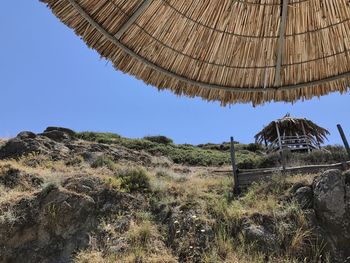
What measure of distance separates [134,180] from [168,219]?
252 centimetres

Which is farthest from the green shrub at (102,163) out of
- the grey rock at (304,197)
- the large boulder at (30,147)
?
the grey rock at (304,197)

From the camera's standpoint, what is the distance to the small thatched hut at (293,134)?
19.7 m

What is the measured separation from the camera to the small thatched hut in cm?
1966

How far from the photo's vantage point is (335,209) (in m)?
9.27

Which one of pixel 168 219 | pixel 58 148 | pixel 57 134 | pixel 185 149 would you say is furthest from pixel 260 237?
pixel 185 149

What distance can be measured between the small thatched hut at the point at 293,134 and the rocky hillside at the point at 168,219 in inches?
318

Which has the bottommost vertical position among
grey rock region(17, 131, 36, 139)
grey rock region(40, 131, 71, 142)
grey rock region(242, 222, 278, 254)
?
grey rock region(242, 222, 278, 254)

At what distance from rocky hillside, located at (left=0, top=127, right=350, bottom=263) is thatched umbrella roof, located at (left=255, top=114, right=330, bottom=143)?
8724 millimetres

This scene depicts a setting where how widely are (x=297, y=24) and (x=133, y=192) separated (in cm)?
980

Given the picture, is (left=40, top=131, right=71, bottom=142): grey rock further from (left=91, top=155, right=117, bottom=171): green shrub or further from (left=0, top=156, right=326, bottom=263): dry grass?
(left=0, top=156, right=326, bottom=263): dry grass

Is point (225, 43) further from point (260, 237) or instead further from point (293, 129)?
point (293, 129)

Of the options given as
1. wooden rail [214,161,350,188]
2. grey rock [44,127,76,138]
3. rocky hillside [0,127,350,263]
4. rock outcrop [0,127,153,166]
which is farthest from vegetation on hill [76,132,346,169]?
rocky hillside [0,127,350,263]

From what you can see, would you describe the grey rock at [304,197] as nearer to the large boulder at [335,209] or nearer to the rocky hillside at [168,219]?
the rocky hillside at [168,219]

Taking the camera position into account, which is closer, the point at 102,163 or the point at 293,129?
the point at 102,163
